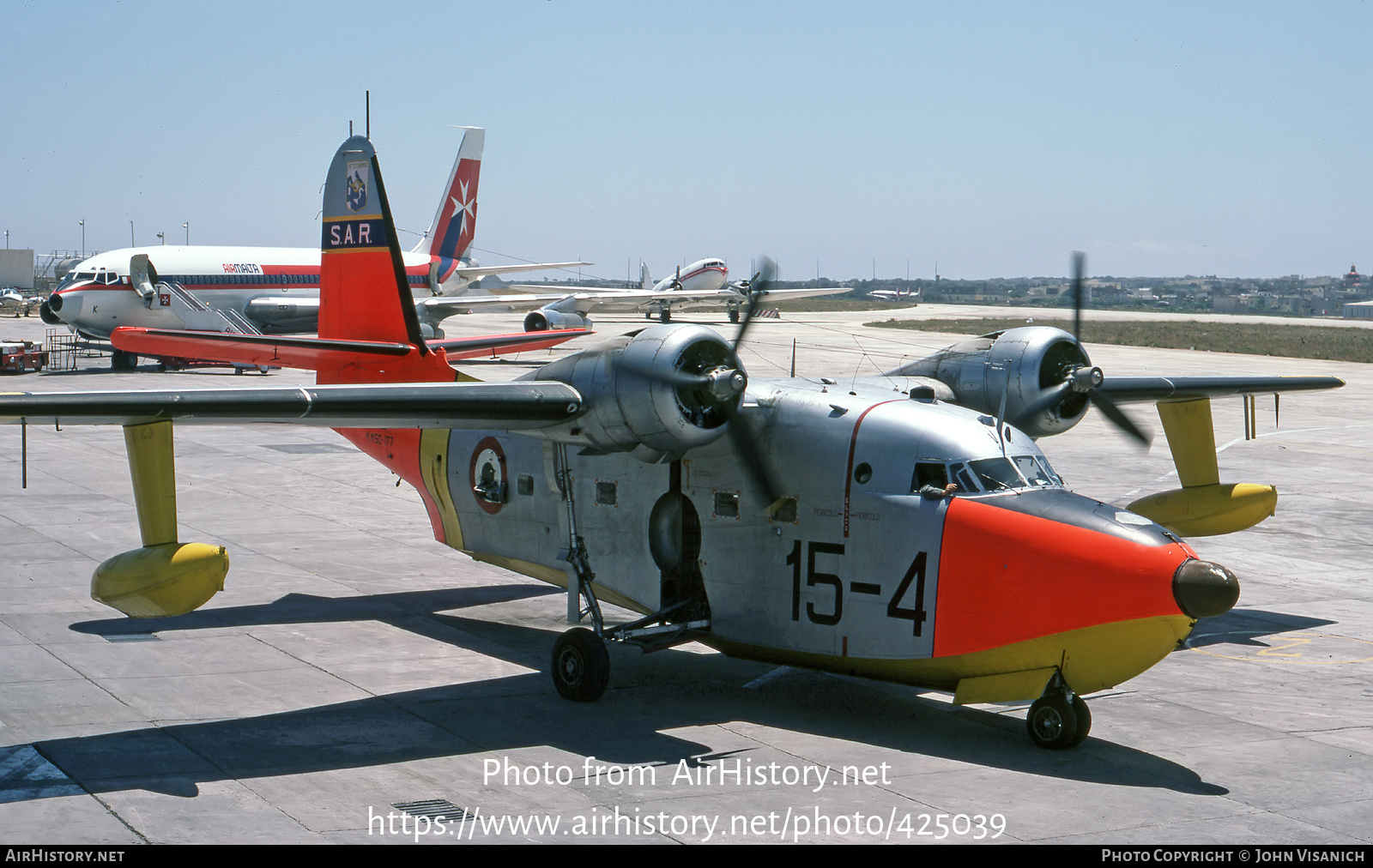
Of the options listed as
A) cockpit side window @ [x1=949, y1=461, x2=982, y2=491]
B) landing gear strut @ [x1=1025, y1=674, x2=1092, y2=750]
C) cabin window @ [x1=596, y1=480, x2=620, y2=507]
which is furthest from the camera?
cabin window @ [x1=596, y1=480, x2=620, y2=507]

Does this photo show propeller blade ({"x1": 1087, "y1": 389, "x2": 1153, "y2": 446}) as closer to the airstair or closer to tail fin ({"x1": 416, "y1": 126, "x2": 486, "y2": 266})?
the airstair

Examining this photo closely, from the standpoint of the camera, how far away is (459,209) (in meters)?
60.4

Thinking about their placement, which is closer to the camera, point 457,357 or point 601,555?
point 601,555

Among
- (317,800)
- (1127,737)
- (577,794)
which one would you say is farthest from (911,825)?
(317,800)

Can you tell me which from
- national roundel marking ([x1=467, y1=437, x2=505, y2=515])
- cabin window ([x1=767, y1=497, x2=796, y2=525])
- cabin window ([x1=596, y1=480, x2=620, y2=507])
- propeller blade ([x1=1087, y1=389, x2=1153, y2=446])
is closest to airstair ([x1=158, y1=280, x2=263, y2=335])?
national roundel marking ([x1=467, y1=437, x2=505, y2=515])

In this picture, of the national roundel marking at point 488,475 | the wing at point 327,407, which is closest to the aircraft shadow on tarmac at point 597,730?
the national roundel marking at point 488,475

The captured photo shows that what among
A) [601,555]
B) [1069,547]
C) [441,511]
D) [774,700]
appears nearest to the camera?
[1069,547]

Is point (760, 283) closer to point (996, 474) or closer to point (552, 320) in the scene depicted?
point (996, 474)

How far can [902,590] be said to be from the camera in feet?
37.7

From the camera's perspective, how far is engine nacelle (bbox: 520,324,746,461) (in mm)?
11477

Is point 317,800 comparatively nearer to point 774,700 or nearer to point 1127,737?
point 774,700

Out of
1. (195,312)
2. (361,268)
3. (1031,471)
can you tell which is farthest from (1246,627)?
(195,312)

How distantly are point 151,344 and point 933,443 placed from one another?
898cm

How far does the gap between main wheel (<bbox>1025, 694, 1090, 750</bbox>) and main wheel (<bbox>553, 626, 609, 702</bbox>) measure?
4.05 meters
